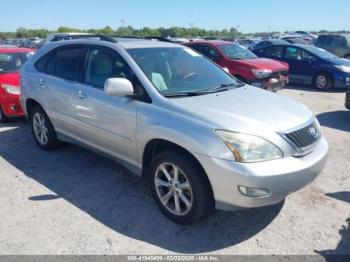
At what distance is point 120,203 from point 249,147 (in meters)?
1.70

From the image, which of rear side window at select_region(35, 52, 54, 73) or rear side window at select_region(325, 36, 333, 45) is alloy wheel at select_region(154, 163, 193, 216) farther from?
rear side window at select_region(325, 36, 333, 45)

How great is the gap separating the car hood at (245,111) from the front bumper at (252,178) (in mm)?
300

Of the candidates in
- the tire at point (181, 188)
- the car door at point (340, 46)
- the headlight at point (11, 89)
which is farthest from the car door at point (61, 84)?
the car door at point (340, 46)

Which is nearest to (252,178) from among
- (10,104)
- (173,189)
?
(173,189)

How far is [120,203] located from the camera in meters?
3.95

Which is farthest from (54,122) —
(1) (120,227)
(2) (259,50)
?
(2) (259,50)

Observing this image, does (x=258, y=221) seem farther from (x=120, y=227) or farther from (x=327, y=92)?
(x=327, y=92)

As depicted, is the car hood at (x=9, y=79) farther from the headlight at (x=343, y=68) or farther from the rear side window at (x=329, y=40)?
the rear side window at (x=329, y=40)

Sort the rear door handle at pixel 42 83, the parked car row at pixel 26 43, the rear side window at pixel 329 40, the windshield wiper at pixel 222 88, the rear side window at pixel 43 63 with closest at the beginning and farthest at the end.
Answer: the windshield wiper at pixel 222 88 < the rear door handle at pixel 42 83 < the rear side window at pixel 43 63 < the rear side window at pixel 329 40 < the parked car row at pixel 26 43

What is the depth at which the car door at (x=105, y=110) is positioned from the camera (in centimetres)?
381

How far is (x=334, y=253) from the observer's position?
10.0 ft

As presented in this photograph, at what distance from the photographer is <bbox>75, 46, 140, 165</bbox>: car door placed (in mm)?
3807

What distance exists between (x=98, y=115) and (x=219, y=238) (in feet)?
6.42

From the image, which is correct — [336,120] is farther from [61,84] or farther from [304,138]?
[61,84]
